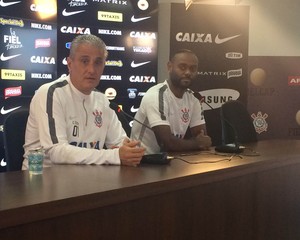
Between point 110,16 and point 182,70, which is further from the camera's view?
point 110,16

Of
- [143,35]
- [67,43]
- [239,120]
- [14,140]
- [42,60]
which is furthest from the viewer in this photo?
[143,35]

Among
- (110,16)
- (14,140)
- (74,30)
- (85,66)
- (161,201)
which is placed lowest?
(161,201)

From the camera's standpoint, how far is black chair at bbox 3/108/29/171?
6.77ft

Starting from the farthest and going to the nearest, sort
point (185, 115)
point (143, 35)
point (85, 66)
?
point (143, 35), point (185, 115), point (85, 66)

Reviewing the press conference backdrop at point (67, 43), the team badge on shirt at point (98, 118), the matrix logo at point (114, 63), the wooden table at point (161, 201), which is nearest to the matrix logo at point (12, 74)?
the press conference backdrop at point (67, 43)

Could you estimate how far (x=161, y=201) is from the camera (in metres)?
1.62

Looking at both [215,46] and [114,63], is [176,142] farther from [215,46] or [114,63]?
[215,46]

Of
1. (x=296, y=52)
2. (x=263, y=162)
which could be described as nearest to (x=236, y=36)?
(x=296, y=52)

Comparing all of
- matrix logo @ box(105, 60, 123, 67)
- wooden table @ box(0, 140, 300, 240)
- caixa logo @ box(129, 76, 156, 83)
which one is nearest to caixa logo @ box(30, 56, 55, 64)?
matrix logo @ box(105, 60, 123, 67)

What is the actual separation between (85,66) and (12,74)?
1537 millimetres

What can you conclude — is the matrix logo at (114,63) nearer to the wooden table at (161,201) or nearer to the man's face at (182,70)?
the man's face at (182,70)

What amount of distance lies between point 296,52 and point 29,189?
14.7 feet

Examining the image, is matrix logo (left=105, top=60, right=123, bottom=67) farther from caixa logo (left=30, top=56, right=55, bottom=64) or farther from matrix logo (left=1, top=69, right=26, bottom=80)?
matrix logo (left=1, top=69, right=26, bottom=80)

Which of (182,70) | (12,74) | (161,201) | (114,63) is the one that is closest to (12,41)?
(12,74)
